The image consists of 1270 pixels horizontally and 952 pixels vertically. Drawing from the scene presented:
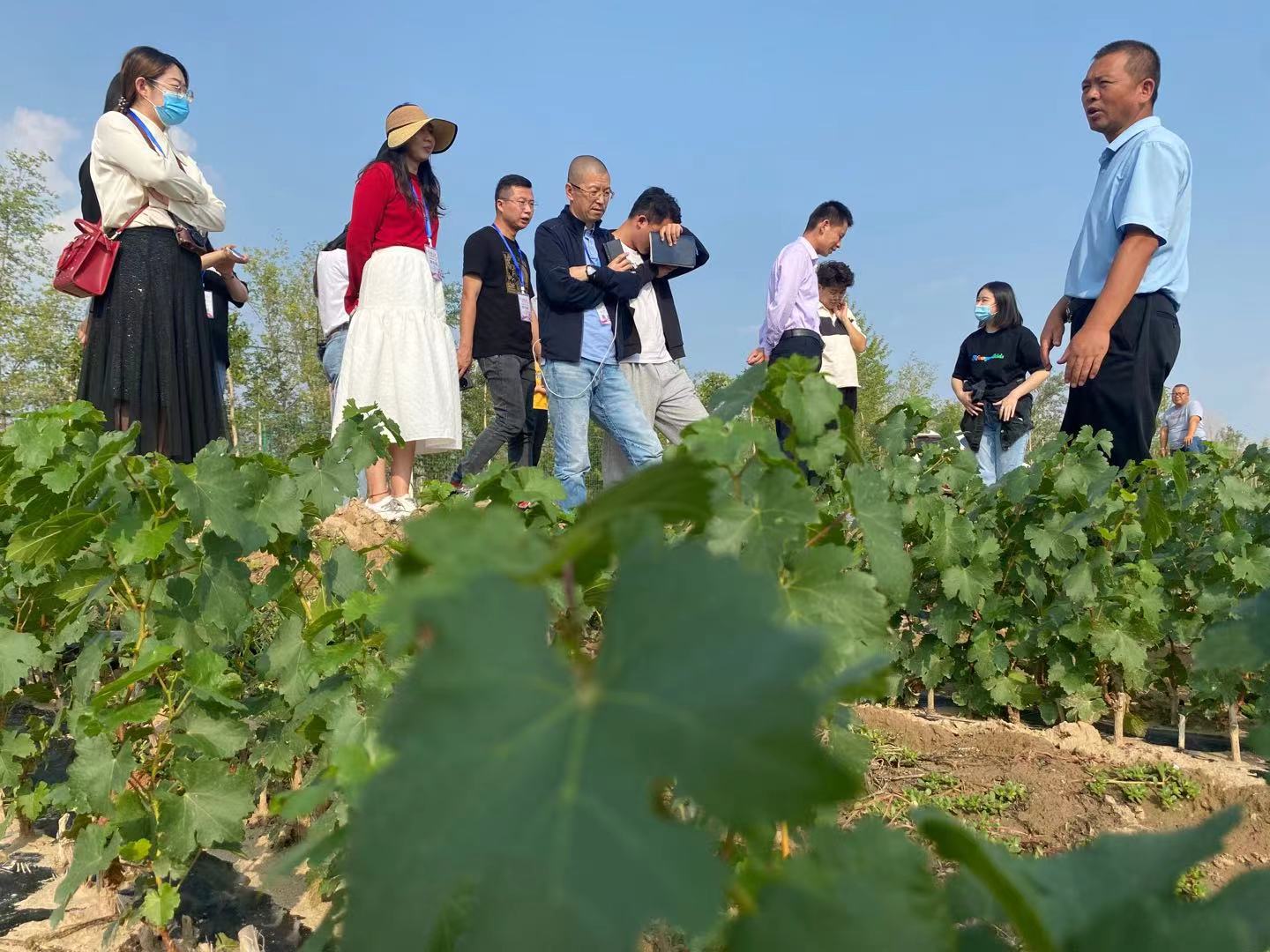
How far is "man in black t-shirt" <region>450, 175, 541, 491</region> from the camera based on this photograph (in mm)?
5723

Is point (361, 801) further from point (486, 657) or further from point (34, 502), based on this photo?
Result: point (34, 502)

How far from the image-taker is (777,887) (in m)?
0.36

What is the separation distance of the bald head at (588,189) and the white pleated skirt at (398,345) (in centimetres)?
113

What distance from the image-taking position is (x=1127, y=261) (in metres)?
3.39

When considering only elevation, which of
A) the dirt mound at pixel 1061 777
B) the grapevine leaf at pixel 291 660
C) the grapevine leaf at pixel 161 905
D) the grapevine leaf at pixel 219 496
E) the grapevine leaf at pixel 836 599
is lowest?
the grapevine leaf at pixel 161 905

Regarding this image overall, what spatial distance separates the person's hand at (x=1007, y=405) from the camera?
21.3ft

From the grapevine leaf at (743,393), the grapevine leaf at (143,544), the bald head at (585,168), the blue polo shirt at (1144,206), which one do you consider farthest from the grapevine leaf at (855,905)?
the bald head at (585,168)

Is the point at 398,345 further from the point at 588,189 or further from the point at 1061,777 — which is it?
the point at 1061,777

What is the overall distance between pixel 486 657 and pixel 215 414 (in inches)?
167

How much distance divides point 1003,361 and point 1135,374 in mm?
3322

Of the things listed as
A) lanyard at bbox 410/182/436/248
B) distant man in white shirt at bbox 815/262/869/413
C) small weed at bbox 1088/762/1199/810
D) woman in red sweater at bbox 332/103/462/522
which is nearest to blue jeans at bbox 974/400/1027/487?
distant man in white shirt at bbox 815/262/869/413

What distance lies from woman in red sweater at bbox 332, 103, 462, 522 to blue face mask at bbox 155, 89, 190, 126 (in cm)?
78

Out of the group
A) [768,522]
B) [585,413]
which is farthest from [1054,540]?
[768,522]

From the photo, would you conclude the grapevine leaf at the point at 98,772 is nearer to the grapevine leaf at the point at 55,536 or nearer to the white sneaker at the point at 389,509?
the grapevine leaf at the point at 55,536
